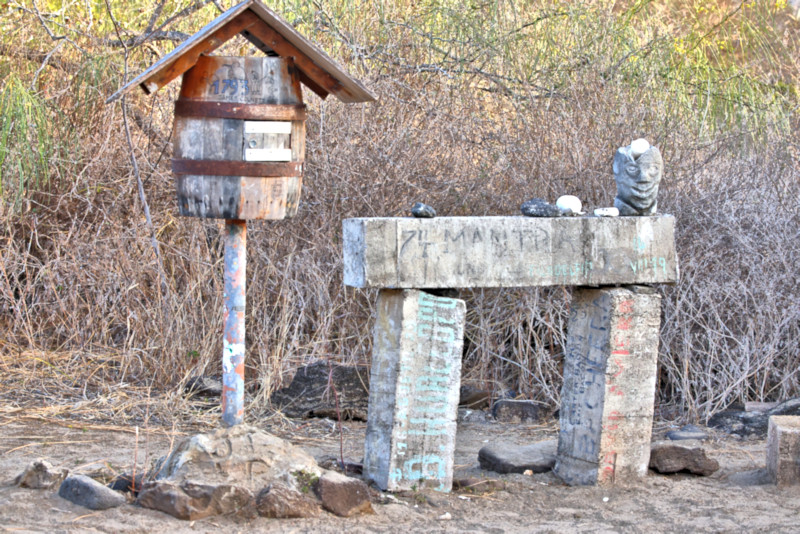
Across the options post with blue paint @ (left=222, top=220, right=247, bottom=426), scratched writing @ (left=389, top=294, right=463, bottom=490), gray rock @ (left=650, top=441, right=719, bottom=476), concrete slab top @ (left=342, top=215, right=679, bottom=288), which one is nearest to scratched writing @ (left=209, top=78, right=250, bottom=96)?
post with blue paint @ (left=222, top=220, right=247, bottom=426)

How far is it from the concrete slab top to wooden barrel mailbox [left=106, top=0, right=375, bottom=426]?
491mm

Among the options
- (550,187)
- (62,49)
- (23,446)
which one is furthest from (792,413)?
(62,49)

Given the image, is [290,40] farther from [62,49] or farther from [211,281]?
[62,49]

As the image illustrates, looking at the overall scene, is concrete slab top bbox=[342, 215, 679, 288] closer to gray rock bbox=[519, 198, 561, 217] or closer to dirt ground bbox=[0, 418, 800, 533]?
gray rock bbox=[519, 198, 561, 217]

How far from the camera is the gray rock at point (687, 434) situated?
575 centimetres

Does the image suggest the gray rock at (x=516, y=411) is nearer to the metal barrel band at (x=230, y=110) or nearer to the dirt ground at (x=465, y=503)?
the dirt ground at (x=465, y=503)

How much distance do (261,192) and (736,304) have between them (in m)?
4.14

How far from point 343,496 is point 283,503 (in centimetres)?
28

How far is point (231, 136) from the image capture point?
388cm

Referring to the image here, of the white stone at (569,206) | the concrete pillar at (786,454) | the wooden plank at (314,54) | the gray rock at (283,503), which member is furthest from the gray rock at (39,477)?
the concrete pillar at (786,454)

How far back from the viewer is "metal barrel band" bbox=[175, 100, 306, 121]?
12.7 ft

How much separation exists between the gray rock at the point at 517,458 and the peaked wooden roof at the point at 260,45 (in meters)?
2.09

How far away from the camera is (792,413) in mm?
5750

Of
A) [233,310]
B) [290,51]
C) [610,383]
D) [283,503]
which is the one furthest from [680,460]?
[290,51]
